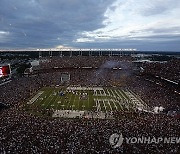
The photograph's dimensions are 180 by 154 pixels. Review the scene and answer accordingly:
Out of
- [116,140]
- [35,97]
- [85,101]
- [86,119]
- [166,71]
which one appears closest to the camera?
[116,140]

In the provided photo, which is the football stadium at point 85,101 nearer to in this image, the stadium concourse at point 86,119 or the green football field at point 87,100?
the green football field at point 87,100

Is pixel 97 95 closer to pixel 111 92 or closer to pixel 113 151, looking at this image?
pixel 111 92

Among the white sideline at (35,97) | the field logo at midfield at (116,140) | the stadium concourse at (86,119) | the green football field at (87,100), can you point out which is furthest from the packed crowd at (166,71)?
the field logo at midfield at (116,140)

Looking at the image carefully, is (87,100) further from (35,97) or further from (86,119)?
(86,119)

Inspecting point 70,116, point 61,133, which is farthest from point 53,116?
point 61,133

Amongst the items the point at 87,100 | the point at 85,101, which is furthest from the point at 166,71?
the point at 85,101

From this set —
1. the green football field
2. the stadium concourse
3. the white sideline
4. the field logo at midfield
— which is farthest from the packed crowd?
the field logo at midfield

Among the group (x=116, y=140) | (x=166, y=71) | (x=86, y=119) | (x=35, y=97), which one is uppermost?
(x=166, y=71)
